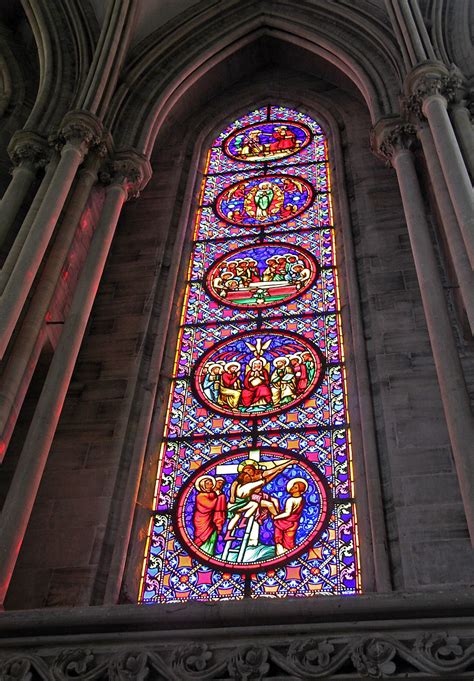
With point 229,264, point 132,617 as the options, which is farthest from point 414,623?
point 229,264

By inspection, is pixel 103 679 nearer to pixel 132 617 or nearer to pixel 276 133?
pixel 132 617

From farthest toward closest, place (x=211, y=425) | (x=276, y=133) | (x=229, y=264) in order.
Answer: (x=276, y=133)
(x=229, y=264)
(x=211, y=425)

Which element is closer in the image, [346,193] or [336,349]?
[336,349]

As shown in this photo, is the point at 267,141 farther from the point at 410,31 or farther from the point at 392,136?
the point at 392,136

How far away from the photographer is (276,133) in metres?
11.5

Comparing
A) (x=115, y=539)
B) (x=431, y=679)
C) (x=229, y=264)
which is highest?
(x=229, y=264)

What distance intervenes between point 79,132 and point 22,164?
2.30ft

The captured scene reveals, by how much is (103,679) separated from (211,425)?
3412mm

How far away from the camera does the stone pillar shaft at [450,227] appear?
637 cm

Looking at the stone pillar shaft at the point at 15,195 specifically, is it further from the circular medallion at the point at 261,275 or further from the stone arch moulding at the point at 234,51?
the circular medallion at the point at 261,275

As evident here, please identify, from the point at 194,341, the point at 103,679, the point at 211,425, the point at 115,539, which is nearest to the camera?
the point at 103,679

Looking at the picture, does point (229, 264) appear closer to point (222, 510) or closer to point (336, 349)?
point (336, 349)

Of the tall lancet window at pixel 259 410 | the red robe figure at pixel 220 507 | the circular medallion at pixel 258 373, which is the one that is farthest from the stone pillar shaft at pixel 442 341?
the red robe figure at pixel 220 507

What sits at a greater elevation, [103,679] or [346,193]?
[346,193]
